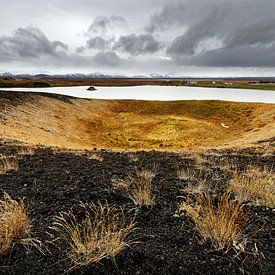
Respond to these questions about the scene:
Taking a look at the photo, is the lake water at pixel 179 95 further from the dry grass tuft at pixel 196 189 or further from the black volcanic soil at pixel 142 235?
the black volcanic soil at pixel 142 235

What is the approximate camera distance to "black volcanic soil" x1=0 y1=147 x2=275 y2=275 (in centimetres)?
334

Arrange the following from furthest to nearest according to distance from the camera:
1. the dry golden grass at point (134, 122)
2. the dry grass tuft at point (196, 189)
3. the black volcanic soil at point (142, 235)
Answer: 1. the dry golden grass at point (134, 122)
2. the dry grass tuft at point (196, 189)
3. the black volcanic soil at point (142, 235)

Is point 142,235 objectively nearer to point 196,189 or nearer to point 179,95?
point 196,189

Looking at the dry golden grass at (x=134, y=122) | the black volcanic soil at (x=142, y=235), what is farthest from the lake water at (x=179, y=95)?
the black volcanic soil at (x=142, y=235)

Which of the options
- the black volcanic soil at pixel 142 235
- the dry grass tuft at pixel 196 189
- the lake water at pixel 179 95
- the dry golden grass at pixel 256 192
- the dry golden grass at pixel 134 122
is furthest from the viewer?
the lake water at pixel 179 95

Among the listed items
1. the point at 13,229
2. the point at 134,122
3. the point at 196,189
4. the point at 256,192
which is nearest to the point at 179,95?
the point at 134,122

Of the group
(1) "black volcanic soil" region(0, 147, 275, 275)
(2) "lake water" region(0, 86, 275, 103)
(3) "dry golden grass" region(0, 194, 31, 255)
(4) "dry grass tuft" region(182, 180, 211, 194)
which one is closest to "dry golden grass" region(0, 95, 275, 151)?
(2) "lake water" region(0, 86, 275, 103)

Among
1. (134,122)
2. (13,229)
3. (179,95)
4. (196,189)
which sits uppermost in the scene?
(13,229)

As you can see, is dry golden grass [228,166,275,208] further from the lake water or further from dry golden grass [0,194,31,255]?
the lake water

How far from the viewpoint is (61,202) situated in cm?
532

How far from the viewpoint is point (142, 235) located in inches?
162

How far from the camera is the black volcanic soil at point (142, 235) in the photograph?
131 inches

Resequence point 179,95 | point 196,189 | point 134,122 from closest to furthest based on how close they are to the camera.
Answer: point 196,189 → point 134,122 → point 179,95

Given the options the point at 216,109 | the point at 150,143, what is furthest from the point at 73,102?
the point at 216,109
